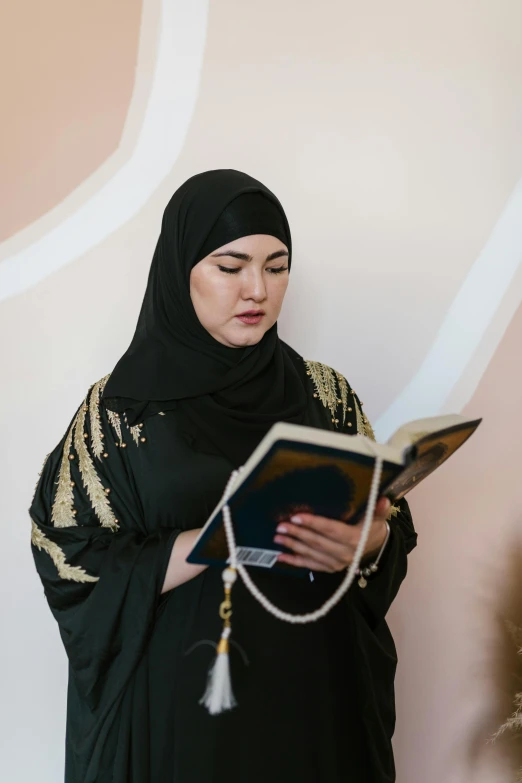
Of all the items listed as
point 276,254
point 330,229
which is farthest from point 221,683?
point 330,229

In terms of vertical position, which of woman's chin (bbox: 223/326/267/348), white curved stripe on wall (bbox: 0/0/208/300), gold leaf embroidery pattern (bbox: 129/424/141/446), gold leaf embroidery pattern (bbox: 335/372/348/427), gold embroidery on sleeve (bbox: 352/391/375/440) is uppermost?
white curved stripe on wall (bbox: 0/0/208/300)

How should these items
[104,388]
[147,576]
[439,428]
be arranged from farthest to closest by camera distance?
[104,388], [147,576], [439,428]

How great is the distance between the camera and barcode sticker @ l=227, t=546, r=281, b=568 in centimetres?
96

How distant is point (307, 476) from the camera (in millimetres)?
875

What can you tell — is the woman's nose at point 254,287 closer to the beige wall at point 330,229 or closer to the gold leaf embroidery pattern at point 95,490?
the gold leaf embroidery pattern at point 95,490

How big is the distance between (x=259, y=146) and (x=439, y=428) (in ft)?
3.61

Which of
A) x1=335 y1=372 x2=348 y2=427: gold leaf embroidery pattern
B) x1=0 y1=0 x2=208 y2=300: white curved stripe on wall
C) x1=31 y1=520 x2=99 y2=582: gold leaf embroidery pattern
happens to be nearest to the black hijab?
x1=335 y1=372 x2=348 y2=427: gold leaf embroidery pattern

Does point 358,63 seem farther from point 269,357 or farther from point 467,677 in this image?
point 467,677

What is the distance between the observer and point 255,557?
0.99m

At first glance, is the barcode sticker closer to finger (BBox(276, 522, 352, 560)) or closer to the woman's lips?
finger (BBox(276, 522, 352, 560))

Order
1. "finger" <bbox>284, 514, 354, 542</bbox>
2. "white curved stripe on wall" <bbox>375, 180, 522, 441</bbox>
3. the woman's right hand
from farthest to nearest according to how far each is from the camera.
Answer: "white curved stripe on wall" <bbox>375, 180, 522, 441</bbox> → the woman's right hand → "finger" <bbox>284, 514, 354, 542</bbox>

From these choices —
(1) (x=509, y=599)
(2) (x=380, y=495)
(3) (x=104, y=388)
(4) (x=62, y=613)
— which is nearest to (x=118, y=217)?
(3) (x=104, y=388)

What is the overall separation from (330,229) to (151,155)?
463 mm

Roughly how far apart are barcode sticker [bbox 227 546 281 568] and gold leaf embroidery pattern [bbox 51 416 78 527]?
0.35m
